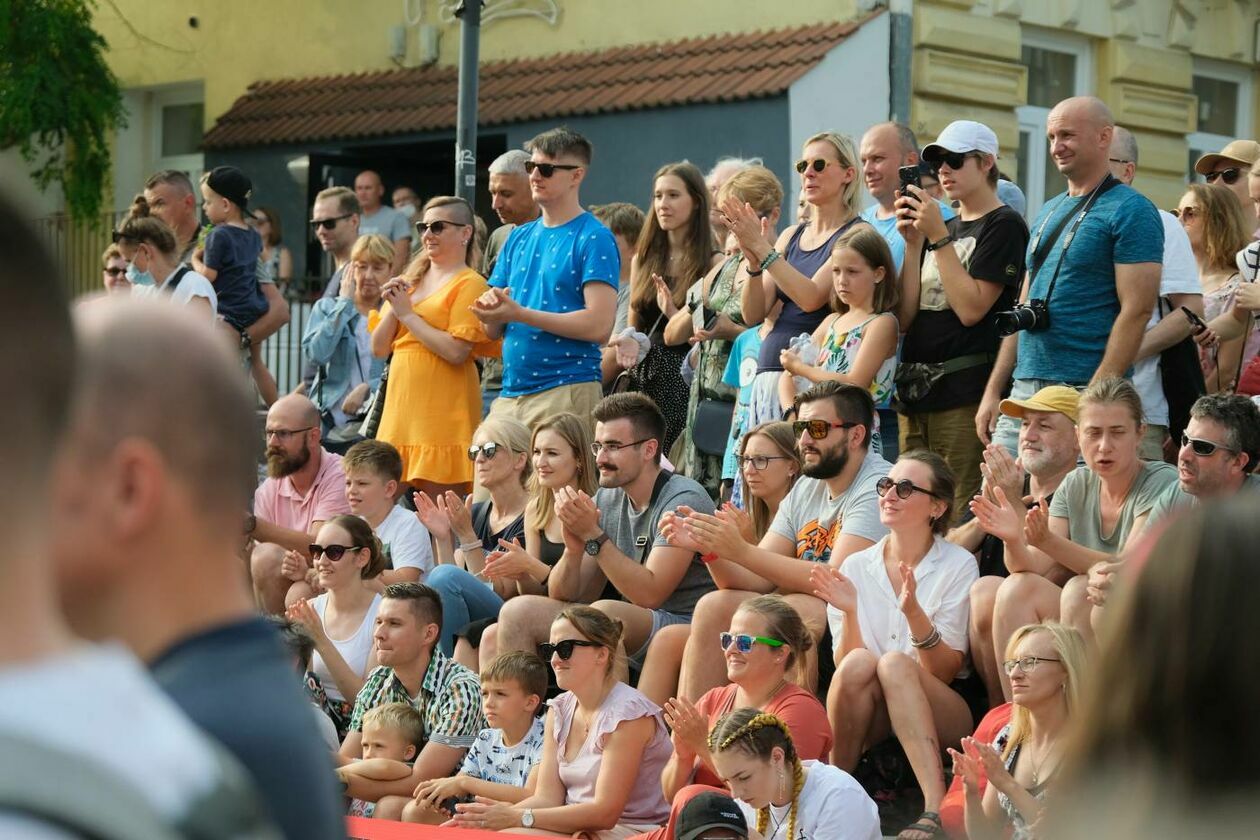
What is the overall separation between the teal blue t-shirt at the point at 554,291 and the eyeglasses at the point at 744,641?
2.44m

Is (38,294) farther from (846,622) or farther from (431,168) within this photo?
(431,168)

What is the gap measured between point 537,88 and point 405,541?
724 cm

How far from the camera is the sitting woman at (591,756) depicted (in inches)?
258

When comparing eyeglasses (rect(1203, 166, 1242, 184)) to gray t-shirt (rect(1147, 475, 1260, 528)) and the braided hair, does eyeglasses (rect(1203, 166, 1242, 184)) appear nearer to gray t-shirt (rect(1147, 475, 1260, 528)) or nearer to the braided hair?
gray t-shirt (rect(1147, 475, 1260, 528))

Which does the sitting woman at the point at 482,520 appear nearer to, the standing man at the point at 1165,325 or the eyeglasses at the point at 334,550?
the eyeglasses at the point at 334,550

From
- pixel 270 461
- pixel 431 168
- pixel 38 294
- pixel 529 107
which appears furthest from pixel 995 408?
pixel 431 168

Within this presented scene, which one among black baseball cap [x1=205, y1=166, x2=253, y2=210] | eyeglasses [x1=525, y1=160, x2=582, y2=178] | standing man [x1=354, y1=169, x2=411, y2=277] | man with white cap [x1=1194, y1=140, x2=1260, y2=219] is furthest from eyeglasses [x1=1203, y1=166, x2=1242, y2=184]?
standing man [x1=354, y1=169, x2=411, y2=277]

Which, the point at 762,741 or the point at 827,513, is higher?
the point at 827,513

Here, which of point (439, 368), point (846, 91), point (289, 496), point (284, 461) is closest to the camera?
point (439, 368)

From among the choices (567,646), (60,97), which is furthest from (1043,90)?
(567,646)

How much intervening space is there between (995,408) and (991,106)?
6.96 metres

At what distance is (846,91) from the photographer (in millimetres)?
13367

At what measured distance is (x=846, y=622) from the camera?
655 centimetres

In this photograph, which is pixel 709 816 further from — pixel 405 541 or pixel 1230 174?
pixel 1230 174
